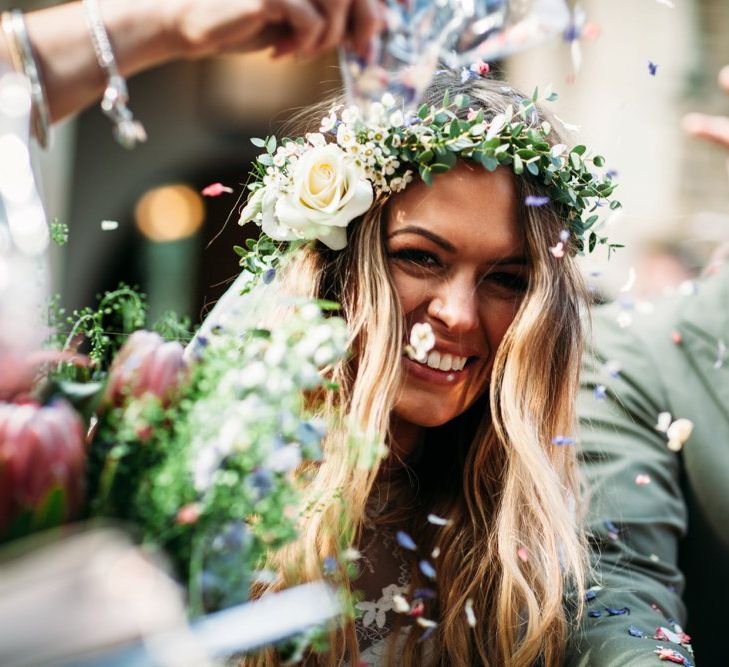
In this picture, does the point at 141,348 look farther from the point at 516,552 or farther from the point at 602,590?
the point at 602,590

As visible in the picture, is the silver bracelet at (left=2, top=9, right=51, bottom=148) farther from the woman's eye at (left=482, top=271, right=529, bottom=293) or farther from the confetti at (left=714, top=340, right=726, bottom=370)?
the confetti at (left=714, top=340, right=726, bottom=370)

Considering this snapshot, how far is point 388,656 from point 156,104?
565cm

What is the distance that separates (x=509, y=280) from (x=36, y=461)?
133 cm

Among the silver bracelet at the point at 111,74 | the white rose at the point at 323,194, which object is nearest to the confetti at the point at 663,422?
the white rose at the point at 323,194

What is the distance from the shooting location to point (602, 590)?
7.32ft

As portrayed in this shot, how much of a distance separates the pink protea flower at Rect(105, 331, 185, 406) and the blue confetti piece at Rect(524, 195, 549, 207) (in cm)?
99

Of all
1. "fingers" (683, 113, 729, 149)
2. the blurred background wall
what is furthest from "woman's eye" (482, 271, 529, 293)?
the blurred background wall

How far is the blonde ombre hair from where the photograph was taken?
195cm

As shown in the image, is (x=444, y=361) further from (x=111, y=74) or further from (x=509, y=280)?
(x=111, y=74)

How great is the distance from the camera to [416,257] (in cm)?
202

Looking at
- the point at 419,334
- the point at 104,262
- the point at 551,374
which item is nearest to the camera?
the point at 419,334

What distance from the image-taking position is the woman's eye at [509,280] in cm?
207

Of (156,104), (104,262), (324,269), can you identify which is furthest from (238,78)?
(324,269)

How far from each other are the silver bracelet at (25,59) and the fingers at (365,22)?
37 cm
